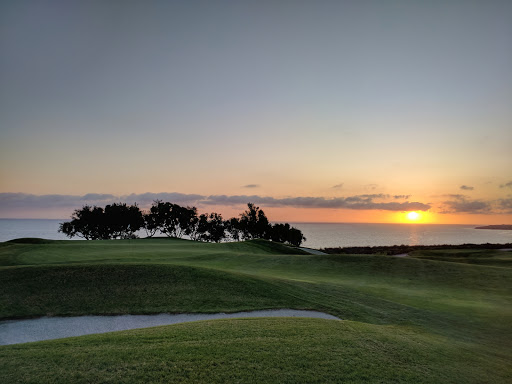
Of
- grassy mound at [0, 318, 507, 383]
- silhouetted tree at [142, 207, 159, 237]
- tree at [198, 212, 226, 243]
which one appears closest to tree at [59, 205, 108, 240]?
silhouetted tree at [142, 207, 159, 237]

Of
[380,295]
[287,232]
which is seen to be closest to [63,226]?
[287,232]

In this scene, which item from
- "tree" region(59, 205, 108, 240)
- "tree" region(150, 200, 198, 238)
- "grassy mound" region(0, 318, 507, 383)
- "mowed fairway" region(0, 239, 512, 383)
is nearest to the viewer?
"grassy mound" region(0, 318, 507, 383)

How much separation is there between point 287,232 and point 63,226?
218 feet

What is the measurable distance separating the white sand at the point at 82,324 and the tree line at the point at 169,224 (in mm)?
77507

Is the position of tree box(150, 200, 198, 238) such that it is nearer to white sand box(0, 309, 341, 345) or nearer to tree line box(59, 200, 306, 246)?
tree line box(59, 200, 306, 246)

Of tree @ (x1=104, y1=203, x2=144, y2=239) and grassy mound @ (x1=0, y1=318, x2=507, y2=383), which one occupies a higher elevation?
tree @ (x1=104, y1=203, x2=144, y2=239)

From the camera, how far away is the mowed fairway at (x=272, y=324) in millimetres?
7680

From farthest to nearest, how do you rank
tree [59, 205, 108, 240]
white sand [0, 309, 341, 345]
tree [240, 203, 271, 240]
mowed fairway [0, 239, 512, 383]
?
tree [240, 203, 271, 240] < tree [59, 205, 108, 240] < white sand [0, 309, 341, 345] < mowed fairway [0, 239, 512, 383]

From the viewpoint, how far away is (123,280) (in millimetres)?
18516

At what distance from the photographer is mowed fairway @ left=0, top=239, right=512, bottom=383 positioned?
25.2ft

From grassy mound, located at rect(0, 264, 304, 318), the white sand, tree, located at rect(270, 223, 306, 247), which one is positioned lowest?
the white sand

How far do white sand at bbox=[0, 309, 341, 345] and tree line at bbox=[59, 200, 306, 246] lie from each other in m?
77.5

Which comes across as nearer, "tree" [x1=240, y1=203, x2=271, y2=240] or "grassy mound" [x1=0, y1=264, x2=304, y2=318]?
"grassy mound" [x1=0, y1=264, x2=304, y2=318]

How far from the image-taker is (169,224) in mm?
94812
